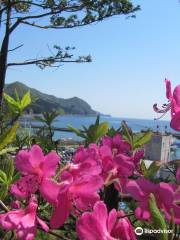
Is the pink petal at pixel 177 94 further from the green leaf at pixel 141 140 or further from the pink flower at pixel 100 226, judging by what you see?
the green leaf at pixel 141 140

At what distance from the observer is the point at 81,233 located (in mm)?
385

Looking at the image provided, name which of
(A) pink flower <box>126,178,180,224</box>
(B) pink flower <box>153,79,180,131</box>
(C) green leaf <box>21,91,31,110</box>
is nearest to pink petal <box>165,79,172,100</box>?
(B) pink flower <box>153,79,180,131</box>

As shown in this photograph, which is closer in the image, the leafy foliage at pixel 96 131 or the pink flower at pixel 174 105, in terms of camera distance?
the pink flower at pixel 174 105

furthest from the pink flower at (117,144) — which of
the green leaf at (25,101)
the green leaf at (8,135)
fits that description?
the green leaf at (25,101)

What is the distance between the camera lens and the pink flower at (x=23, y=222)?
0.40 meters

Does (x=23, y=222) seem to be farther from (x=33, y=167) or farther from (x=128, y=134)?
(x=128, y=134)

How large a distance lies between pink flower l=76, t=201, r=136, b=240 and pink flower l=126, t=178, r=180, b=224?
0.09ft

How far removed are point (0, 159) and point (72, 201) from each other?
486 millimetres

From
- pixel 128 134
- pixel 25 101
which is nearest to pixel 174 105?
pixel 128 134

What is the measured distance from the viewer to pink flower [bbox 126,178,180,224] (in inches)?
16.5

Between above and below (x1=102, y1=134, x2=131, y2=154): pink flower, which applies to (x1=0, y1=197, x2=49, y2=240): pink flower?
below

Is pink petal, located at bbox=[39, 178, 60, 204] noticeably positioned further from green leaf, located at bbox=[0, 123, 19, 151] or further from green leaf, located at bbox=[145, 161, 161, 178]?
green leaf, located at bbox=[145, 161, 161, 178]

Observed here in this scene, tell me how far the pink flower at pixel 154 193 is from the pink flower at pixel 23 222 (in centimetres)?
9

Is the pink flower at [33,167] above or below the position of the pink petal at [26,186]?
above
